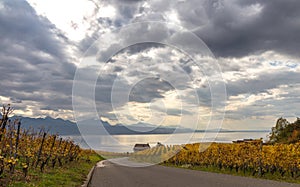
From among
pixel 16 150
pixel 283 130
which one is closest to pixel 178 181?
pixel 16 150

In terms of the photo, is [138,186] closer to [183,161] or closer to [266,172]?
[266,172]

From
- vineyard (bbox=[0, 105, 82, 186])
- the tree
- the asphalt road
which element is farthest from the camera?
the tree

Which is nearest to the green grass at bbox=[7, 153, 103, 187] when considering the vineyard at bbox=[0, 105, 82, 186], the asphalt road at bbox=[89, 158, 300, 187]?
the vineyard at bbox=[0, 105, 82, 186]

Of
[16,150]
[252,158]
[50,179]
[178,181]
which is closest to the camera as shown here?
[16,150]

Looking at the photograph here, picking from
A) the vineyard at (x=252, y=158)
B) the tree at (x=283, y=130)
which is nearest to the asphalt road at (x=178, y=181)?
the vineyard at (x=252, y=158)

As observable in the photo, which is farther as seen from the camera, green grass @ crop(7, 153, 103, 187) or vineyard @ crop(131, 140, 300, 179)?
vineyard @ crop(131, 140, 300, 179)

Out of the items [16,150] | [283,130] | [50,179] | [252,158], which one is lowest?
[50,179]

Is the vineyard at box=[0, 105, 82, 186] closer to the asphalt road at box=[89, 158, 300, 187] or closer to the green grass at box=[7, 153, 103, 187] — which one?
the green grass at box=[7, 153, 103, 187]

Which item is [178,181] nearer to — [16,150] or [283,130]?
[16,150]

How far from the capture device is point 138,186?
14891mm

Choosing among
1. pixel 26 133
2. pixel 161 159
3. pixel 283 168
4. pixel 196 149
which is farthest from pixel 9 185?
pixel 161 159

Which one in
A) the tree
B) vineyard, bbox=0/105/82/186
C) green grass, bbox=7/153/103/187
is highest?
the tree

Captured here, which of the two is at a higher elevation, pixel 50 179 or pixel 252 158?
pixel 252 158

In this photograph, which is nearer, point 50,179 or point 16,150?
point 16,150
